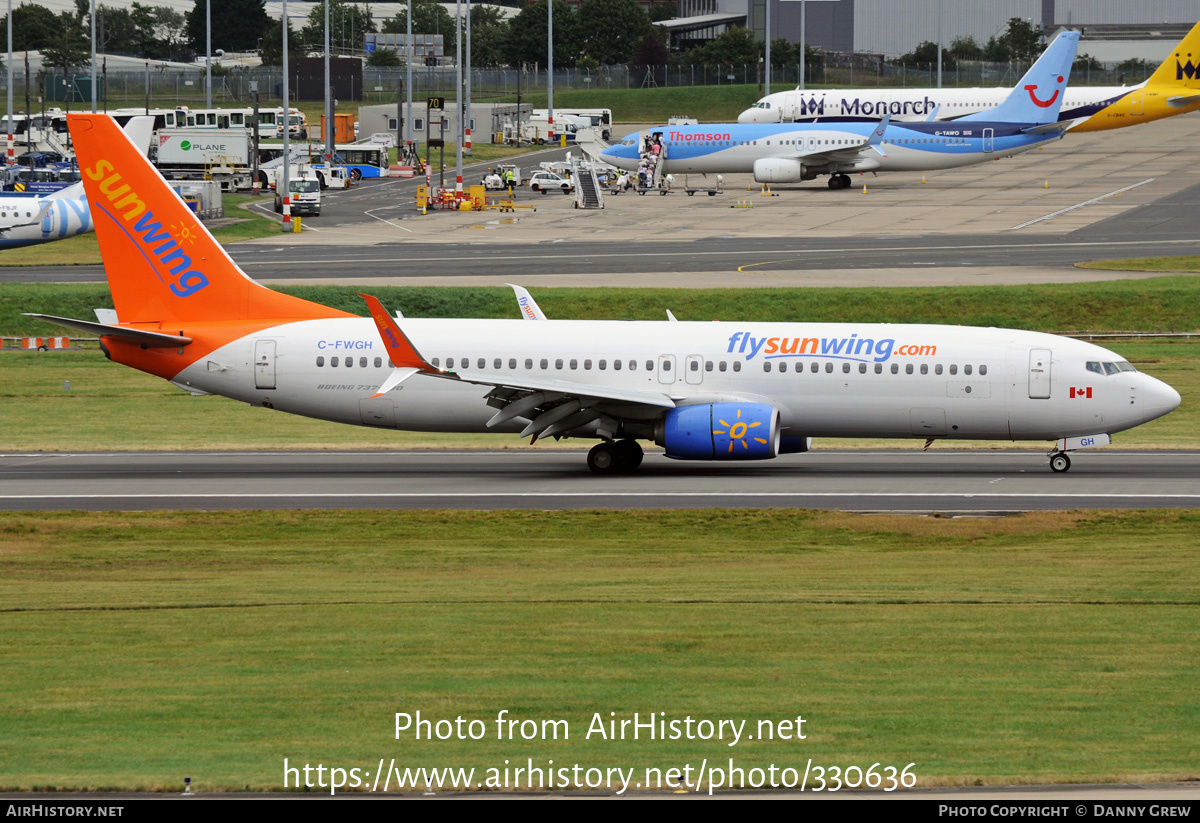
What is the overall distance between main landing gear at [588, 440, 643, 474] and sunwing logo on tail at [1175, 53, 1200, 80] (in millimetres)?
104404

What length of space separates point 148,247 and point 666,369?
13736 mm

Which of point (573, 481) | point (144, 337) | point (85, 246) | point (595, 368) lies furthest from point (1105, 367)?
point (85, 246)

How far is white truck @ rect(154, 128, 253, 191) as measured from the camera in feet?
423

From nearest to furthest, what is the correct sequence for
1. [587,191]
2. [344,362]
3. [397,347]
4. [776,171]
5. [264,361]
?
[397,347] < [344,362] < [264,361] < [587,191] < [776,171]

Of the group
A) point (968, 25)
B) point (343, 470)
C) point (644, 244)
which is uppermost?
point (968, 25)

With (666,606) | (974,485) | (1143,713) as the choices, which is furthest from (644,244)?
(1143,713)

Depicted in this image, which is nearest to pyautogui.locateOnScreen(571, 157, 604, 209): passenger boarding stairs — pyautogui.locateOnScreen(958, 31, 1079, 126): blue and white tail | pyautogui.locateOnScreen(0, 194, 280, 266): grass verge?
pyautogui.locateOnScreen(0, 194, 280, 266): grass verge

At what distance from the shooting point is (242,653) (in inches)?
763

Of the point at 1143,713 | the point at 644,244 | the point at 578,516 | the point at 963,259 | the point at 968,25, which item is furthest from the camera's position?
the point at 968,25

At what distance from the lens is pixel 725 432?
3600cm

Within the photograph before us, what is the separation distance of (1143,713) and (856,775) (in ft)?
14.8

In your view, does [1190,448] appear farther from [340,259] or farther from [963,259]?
[340,259]

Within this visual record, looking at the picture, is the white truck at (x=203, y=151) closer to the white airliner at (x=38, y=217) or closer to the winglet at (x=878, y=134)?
the white airliner at (x=38, y=217)

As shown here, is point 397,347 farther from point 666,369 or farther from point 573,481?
point 666,369
